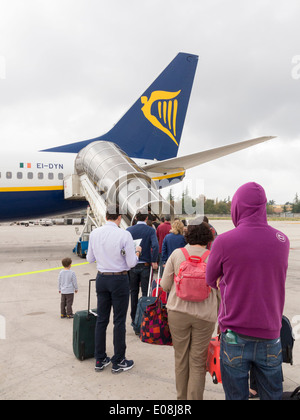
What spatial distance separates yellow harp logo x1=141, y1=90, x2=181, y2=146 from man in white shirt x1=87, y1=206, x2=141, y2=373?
1514 centimetres

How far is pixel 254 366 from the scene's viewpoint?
2441 mm

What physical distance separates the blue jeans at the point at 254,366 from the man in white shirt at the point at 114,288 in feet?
6.71

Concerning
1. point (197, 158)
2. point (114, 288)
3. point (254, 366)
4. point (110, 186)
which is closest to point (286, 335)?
point (254, 366)

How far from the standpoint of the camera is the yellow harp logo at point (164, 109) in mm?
18373

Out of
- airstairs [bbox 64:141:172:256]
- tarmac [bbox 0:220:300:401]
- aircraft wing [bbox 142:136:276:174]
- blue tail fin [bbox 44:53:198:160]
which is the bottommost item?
tarmac [bbox 0:220:300:401]

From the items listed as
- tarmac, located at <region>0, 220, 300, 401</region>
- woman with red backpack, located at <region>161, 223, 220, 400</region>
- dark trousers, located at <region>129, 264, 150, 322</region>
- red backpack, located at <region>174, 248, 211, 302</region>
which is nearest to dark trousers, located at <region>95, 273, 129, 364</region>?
tarmac, located at <region>0, 220, 300, 401</region>

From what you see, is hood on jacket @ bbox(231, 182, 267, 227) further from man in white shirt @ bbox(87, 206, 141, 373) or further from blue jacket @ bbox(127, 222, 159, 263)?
blue jacket @ bbox(127, 222, 159, 263)

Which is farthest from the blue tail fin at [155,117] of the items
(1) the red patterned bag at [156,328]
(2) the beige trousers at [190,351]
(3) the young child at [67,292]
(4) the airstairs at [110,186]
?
(2) the beige trousers at [190,351]

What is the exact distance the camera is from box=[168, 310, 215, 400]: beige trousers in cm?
312

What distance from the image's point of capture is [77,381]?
3869 millimetres

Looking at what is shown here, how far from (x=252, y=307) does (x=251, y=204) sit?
0.79 m

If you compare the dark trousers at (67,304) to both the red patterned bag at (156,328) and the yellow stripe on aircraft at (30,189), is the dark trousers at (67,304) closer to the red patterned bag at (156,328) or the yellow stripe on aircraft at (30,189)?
the red patterned bag at (156,328)
